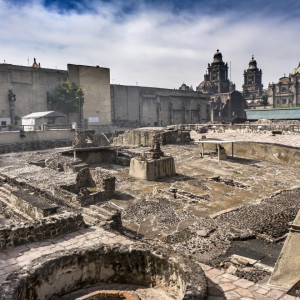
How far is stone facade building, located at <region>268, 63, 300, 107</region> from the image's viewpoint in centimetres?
5972

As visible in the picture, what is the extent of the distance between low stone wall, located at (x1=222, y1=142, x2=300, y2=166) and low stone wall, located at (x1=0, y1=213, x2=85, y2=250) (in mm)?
13269

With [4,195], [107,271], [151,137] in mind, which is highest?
[151,137]

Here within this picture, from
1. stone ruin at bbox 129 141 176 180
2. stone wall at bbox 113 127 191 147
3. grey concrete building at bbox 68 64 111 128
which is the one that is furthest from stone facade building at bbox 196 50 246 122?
stone ruin at bbox 129 141 176 180

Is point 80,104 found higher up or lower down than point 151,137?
higher up

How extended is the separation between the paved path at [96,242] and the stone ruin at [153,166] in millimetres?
7147

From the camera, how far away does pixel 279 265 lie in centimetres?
452

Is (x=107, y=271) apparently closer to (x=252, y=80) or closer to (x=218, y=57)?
(x=218, y=57)

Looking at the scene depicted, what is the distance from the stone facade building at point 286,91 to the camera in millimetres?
59719

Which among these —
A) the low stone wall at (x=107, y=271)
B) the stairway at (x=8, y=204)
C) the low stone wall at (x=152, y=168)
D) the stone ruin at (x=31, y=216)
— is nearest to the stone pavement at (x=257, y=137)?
the low stone wall at (x=152, y=168)

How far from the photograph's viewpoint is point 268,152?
57.0 ft

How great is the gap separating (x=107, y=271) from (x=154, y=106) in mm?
44110

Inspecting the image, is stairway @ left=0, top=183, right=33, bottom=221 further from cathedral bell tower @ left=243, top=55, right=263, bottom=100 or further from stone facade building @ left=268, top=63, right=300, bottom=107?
cathedral bell tower @ left=243, top=55, right=263, bottom=100

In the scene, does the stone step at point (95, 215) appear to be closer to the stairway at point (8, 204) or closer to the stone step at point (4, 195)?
the stairway at point (8, 204)

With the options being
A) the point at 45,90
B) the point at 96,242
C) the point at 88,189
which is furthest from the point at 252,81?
the point at 96,242
